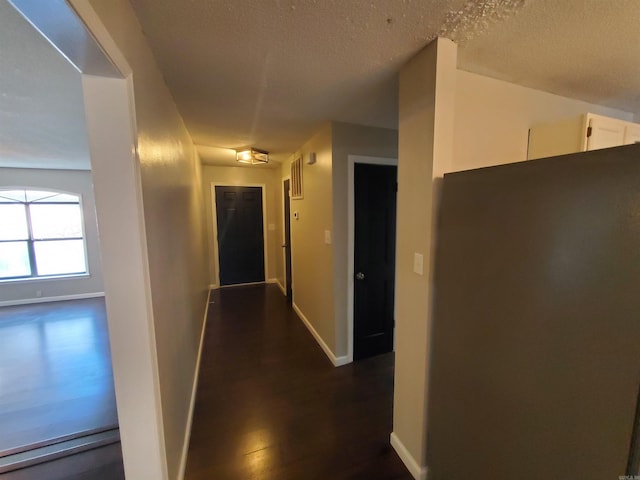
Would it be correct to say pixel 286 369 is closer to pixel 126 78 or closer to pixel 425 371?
pixel 425 371

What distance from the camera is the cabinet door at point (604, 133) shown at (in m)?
1.47

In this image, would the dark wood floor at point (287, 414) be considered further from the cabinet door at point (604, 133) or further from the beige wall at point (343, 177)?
the cabinet door at point (604, 133)

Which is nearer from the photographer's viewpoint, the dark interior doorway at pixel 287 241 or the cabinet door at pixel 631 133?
the cabinet door at pixel 631 133

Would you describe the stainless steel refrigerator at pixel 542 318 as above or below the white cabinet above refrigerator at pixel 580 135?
below

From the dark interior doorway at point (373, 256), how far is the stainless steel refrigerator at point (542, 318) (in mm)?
1298

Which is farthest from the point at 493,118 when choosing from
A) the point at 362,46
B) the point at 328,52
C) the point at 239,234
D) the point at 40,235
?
the point at 40,235

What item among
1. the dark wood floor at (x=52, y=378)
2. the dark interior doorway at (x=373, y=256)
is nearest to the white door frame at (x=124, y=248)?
the dark wood floor at (x=52, y=378)

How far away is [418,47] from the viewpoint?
1.29m

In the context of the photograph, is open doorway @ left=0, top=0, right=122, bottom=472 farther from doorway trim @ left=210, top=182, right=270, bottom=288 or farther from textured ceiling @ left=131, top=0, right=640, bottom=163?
doorway trim @ left=210, top=182, right=270, bottom=288

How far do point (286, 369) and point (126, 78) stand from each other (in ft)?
8.10

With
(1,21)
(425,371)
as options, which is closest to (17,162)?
(1,21)

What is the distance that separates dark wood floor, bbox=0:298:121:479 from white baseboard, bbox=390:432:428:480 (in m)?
2.00

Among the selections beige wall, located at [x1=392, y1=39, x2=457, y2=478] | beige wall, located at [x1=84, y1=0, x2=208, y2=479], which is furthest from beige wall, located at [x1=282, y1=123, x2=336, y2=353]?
beige wall, located at [x1=84, y1=0, x2=208, y2=479]

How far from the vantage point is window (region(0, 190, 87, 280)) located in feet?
14.3
